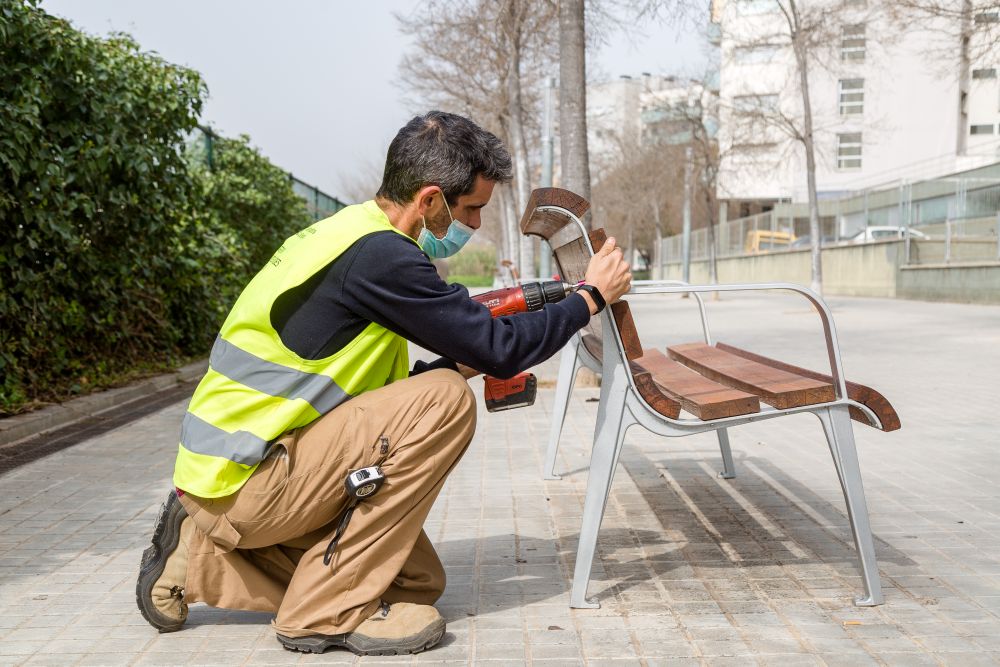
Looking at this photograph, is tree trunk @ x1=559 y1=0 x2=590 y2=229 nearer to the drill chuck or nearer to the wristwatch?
the drill chuck

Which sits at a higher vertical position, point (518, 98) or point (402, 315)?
point (518, 98)

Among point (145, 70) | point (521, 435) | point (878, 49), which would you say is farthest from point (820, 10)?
point (878, 49)

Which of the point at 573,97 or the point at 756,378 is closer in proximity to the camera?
the point at 756,378

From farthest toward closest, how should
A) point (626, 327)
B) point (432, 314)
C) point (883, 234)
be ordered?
1. point (883, 234)
2. point (626, 327)
3. point (432, 314)

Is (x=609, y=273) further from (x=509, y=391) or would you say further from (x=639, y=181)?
(x=639, y=181)

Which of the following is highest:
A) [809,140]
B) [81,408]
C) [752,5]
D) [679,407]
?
[752,5]

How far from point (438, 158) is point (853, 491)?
172 cm

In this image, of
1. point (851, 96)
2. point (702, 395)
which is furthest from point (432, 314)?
point (851, 96)

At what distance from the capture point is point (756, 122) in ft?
75.3

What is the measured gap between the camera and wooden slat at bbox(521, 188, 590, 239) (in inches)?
130

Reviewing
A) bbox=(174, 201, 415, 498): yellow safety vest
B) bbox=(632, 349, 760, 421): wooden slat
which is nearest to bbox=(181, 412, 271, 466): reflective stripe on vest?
bbox=(174, 201, 415, 498): yellow safety vest

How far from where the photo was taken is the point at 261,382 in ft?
9.38

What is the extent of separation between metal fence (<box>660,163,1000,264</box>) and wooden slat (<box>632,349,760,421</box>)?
19.9 meters

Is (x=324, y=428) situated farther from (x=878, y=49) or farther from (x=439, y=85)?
(x=878, y=49)
